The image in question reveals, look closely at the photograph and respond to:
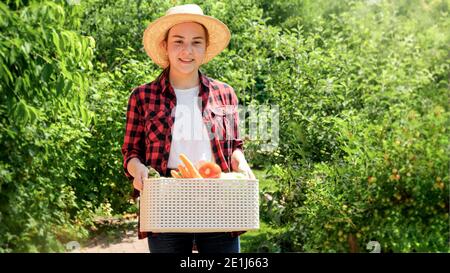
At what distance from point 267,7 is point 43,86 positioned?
259cm

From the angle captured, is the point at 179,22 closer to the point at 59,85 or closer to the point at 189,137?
the point at 189,137

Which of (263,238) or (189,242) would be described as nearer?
(189,242)

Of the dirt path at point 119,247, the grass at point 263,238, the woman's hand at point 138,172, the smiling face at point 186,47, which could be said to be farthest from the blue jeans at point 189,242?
the dirt path at point 119,247

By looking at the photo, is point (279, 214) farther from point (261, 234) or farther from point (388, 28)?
point (388, 28)

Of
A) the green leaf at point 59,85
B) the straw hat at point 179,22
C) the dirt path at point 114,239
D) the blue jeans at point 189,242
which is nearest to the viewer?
the blue jeans at point 189,242

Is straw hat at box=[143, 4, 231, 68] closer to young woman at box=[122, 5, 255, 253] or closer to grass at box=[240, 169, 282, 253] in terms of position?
young woman at box=[122, 5, 255, 253]

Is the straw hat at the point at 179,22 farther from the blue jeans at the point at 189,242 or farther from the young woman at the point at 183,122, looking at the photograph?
the blue jeans at the point at 189,242

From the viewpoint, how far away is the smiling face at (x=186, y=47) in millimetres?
2383

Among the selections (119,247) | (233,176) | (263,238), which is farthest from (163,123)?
(119,247)

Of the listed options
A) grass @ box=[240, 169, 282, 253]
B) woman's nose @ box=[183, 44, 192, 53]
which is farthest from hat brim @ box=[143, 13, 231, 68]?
grass @ box=[240, 169, 282, 253]

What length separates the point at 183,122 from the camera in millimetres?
2367

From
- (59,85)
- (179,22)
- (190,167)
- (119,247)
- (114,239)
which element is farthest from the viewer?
(114,239)

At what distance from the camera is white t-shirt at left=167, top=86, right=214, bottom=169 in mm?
2359

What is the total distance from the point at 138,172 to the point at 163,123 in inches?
7.3
